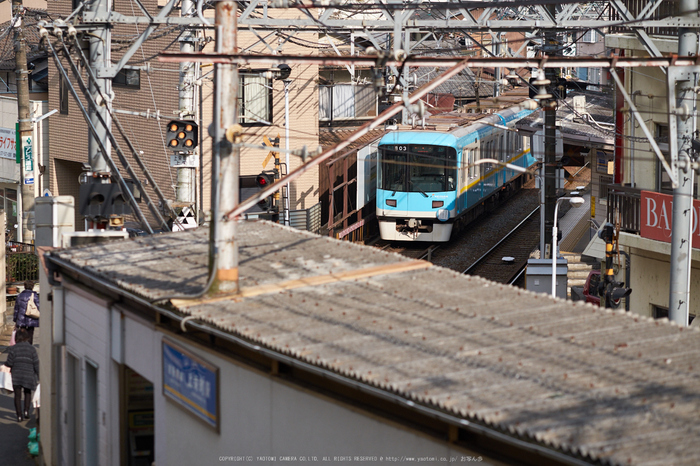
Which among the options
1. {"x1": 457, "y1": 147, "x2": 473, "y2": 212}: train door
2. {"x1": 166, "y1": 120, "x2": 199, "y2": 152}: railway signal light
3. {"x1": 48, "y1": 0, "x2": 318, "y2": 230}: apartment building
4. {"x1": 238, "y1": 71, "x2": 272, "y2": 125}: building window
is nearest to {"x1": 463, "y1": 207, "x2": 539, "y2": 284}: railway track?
{"x1": 457, "y1": 147, "x2": 473, "y2": 212}: train door

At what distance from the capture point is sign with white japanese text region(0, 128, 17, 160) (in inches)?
1207

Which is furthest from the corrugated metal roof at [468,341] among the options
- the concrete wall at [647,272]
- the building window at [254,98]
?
the building window at [254,98]

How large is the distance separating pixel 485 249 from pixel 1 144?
56.7 feet

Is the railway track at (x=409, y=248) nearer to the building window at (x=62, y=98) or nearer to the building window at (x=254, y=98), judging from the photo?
the building window at (x=254, y=98)

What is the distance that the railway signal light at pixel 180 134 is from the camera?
14.5 m

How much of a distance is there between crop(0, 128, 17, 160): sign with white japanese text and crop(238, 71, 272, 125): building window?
29.7ft

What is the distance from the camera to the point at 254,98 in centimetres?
2636

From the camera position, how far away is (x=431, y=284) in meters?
7.57

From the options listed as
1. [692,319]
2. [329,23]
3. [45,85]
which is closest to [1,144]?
[45,85]

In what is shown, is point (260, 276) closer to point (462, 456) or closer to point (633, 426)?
point (462, 456)

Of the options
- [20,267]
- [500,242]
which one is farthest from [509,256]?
[20,267]

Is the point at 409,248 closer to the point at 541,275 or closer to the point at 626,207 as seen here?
the point at 626,207

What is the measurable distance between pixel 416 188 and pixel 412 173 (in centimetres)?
40

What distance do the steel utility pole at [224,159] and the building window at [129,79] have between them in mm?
18522
